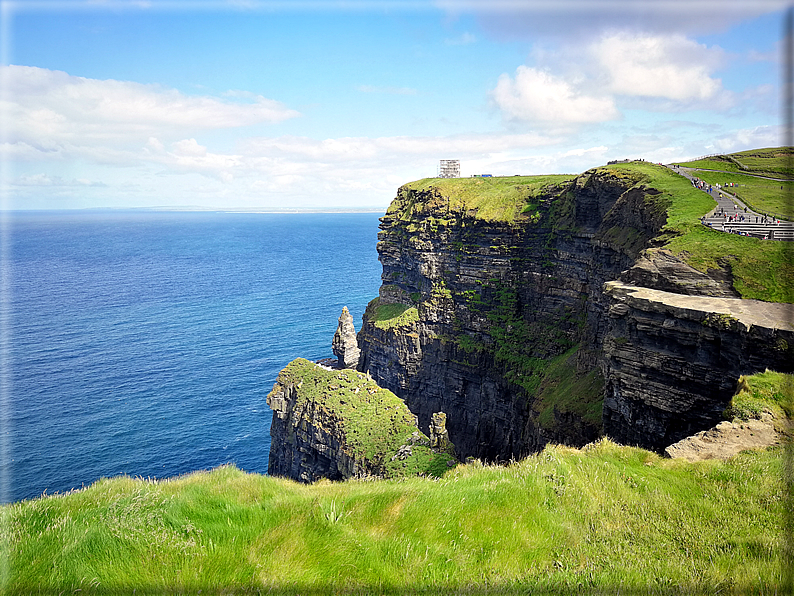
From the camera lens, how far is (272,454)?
55781mm

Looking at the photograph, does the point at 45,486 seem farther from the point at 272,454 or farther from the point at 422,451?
the point at 422,451

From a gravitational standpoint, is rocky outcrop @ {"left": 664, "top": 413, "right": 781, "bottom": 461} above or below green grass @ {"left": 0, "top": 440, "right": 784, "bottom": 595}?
below

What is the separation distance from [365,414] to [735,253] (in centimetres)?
3340

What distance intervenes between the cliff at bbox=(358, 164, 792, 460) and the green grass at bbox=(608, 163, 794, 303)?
331mm

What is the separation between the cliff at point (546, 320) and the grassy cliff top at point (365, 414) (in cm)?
896

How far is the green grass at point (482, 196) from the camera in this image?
6506 centimetres

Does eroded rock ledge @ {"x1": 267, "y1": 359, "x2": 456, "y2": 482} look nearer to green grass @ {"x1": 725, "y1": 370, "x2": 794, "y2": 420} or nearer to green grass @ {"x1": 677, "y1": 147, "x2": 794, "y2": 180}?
green grass @ {"x1": 725, "y1": 370, "x2": 794, "y2": 420}

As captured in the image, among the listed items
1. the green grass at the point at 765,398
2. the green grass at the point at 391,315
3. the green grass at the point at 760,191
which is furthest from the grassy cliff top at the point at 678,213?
the green grass at the point at 391,315

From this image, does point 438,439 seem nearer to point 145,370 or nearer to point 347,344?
point 347,344

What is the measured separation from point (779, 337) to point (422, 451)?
95.5 ft

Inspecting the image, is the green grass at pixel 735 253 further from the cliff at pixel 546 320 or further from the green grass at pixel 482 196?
the green grass at pixel 482 196

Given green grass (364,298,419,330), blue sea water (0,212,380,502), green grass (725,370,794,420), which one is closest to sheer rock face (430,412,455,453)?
green grass (364,298,419,330)

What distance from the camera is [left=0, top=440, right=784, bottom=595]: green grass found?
6.94m

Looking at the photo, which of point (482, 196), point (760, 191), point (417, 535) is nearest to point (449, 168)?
point (482, 196)
